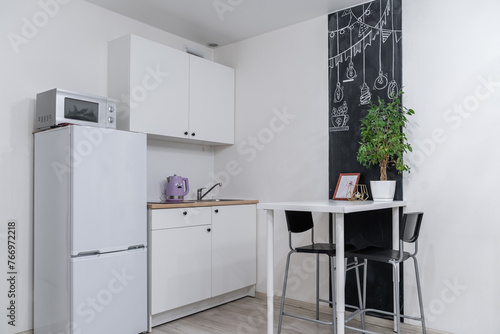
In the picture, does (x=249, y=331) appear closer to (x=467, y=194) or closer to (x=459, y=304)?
(x=459, y=304)

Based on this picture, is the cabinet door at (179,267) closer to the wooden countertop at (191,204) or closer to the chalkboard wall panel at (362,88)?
the wooden countertop at (191,204)

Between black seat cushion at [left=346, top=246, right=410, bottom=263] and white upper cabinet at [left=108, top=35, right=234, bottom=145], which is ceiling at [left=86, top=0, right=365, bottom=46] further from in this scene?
black seat cushion at [left=346, top=246, right=410, bottom=263]

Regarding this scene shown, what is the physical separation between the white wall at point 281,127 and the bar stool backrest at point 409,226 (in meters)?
0.99

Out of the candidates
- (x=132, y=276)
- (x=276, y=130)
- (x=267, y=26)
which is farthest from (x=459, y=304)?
(x=267, y=26)

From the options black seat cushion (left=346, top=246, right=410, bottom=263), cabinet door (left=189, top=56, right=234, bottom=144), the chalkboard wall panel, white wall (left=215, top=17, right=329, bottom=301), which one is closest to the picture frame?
the chalkboard wall panel

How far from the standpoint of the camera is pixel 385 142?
9.50ft

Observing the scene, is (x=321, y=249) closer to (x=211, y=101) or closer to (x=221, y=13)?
(x=211, y=101)

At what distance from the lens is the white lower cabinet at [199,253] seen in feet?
10.1

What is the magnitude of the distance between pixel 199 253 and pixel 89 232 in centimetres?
103

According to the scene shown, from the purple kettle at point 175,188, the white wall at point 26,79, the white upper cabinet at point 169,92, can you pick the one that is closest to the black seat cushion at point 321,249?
the purple kettle at point 175,188

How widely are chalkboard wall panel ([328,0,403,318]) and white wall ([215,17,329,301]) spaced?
109 mm

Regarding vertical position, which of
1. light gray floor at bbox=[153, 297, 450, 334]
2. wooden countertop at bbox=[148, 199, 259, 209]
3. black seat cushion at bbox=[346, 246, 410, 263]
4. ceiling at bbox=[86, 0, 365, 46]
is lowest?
light gray floor at bbox=[153, 297, 450, 334]

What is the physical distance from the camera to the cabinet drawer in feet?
10.0

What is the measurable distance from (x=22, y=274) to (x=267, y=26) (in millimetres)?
2901
